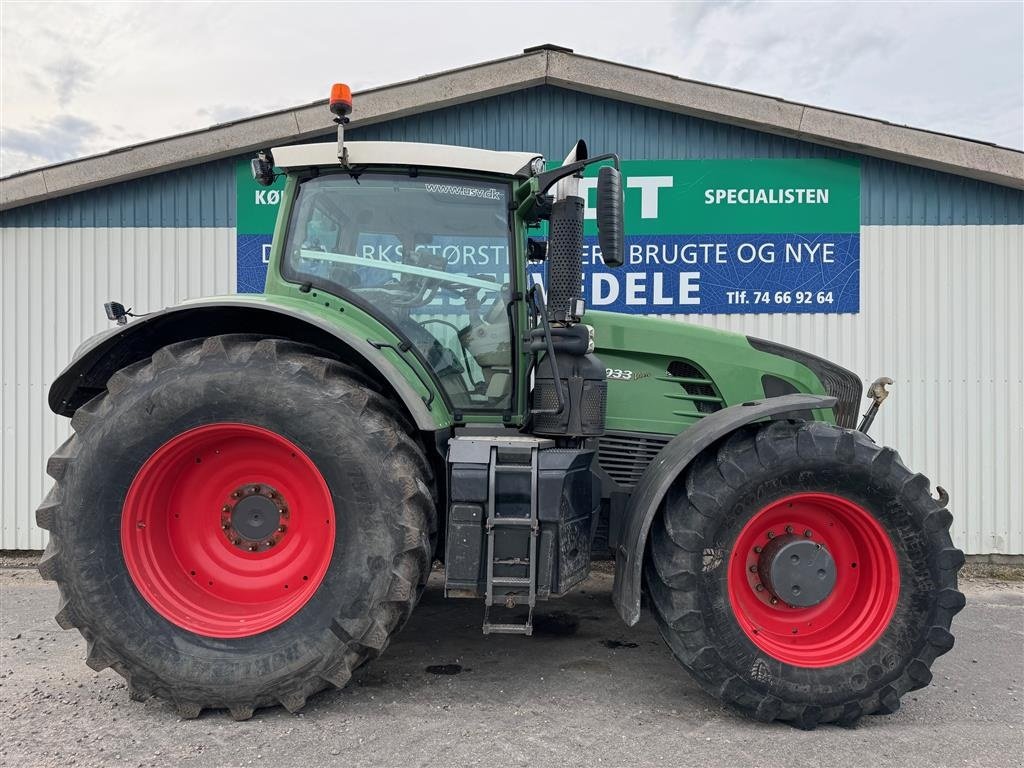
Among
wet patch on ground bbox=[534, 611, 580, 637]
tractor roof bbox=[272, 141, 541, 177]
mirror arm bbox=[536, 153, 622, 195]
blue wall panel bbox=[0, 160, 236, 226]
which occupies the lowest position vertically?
wet patch on ground bbox=[534, 611, 580, 637]

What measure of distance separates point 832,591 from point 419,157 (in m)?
2.70

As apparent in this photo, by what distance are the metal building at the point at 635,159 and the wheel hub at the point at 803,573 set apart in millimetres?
3131

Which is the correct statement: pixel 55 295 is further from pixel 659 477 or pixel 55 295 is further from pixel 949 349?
pixel 949 349

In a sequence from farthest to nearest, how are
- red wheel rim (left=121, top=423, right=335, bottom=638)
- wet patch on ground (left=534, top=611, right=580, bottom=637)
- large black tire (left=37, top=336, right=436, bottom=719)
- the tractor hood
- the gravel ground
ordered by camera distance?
wet patch on ground (left=534, top=611, right=580, bottom=637)
the tractor hood
red wheel rim (left=121, top=423, right=335, bottom=638)
large black tire (left=37, top=336, right=436, bottom=719)
the gravel ground

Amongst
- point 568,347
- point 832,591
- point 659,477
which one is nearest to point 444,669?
point 659,477

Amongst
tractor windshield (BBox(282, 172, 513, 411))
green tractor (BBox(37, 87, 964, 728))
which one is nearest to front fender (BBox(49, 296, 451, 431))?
green tractor (BBox(37, 87, 964, 728))

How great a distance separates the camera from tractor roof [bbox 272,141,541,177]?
317 centimetres

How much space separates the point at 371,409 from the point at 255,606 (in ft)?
3.32

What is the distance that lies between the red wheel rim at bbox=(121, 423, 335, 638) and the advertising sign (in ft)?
11.2

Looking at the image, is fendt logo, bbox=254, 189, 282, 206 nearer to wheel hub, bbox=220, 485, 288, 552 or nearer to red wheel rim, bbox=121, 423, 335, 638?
red wheel rim, bbox=121, 423, 335, 638

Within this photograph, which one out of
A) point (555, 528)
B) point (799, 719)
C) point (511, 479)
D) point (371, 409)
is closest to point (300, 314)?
point (371, 409)

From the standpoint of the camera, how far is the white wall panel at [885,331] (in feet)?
18.4

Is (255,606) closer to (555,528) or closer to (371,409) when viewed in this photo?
(371,409)

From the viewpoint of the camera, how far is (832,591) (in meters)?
2.95
